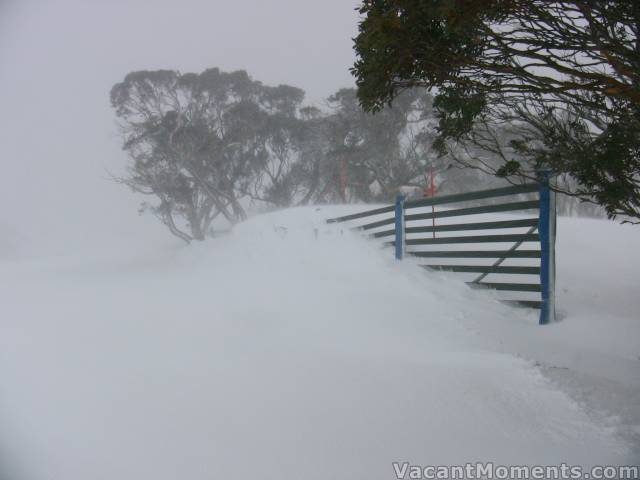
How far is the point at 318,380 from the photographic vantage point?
9.91 ft

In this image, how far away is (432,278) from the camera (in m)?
5.55

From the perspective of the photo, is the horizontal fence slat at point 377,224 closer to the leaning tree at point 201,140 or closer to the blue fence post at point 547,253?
the blue fence post at point 547,253

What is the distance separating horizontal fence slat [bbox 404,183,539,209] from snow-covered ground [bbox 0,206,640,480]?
103 centimetres

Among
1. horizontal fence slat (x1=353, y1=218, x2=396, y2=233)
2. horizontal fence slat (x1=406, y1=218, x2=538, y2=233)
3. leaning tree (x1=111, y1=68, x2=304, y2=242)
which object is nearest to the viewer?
horizontal fence slat (x1=406, y1=218, x2=538, y2=233)

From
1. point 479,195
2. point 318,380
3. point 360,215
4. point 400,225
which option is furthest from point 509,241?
point 360,215

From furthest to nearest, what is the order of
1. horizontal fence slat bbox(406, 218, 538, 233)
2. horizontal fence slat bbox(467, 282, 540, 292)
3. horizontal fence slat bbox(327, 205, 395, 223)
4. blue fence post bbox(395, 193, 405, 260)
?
horizontal fence slat bbox(327, 205, 395, 223) < blue fence post bbox(395, 193, 405, 260) < horizontal fence slat bbox(406, 218, 538, 233) < horizontal fence slat bbox(467, 282, 540, 292)

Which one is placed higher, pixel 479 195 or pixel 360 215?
pixel 479 195

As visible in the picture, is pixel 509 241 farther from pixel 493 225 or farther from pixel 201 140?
pixel 201 140

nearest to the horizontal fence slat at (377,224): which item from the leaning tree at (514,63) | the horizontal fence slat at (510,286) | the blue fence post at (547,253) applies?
the horizontal fence slat at (510,286)

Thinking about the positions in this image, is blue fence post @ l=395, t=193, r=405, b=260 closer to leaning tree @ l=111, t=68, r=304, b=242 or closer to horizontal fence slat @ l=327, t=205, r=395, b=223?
horizontal fence slat @ l=327, t=205, r=395, b=223

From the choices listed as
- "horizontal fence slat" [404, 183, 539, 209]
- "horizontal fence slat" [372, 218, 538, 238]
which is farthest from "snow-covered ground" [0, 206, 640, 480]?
"horizontal fence slat" [404, 183, 539, 209]

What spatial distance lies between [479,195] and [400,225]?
1619 millimetres

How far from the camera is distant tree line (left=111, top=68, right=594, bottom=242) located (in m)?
19.7

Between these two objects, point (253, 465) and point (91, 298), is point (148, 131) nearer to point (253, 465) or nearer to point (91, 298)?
point (91, 298)
